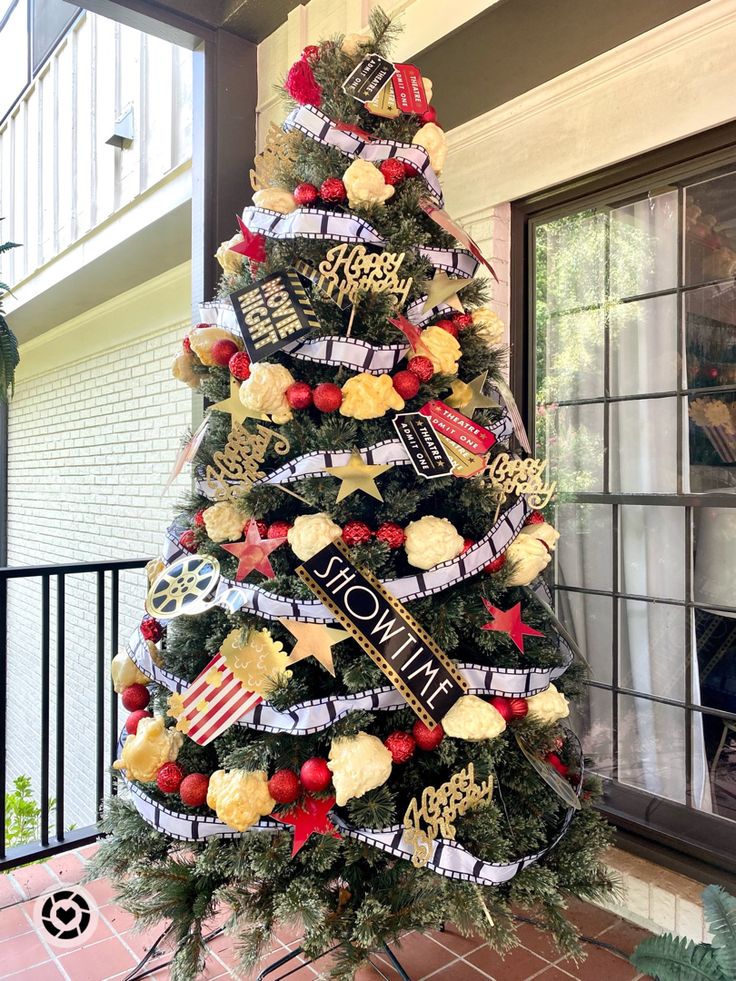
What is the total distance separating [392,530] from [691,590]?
1.03 m

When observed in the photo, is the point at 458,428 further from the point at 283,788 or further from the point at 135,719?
the point at 135,719

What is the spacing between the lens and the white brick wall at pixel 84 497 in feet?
15.4

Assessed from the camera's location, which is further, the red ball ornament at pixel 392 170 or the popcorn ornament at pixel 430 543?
the red ball ornament at pixel 392 170

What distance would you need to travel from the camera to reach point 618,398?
215 centimetres

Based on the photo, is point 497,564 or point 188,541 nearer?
point 497,564

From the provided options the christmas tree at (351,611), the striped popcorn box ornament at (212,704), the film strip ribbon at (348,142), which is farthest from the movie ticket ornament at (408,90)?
the striped popcorn box ornament at (212,704)

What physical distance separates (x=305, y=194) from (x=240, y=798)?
126cm

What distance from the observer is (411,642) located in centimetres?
139

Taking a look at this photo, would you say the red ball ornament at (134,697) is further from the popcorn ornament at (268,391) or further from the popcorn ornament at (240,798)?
the popcorn ornament at (268,391)

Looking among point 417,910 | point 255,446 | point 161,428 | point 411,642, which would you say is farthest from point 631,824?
point 161,428

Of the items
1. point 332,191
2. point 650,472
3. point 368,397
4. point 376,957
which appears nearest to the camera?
point 368,397

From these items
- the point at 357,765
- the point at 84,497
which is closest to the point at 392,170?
the point at 357,765

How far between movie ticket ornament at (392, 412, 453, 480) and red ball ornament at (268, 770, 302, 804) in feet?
2.13

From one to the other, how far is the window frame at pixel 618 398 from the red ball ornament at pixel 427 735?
930 mm
